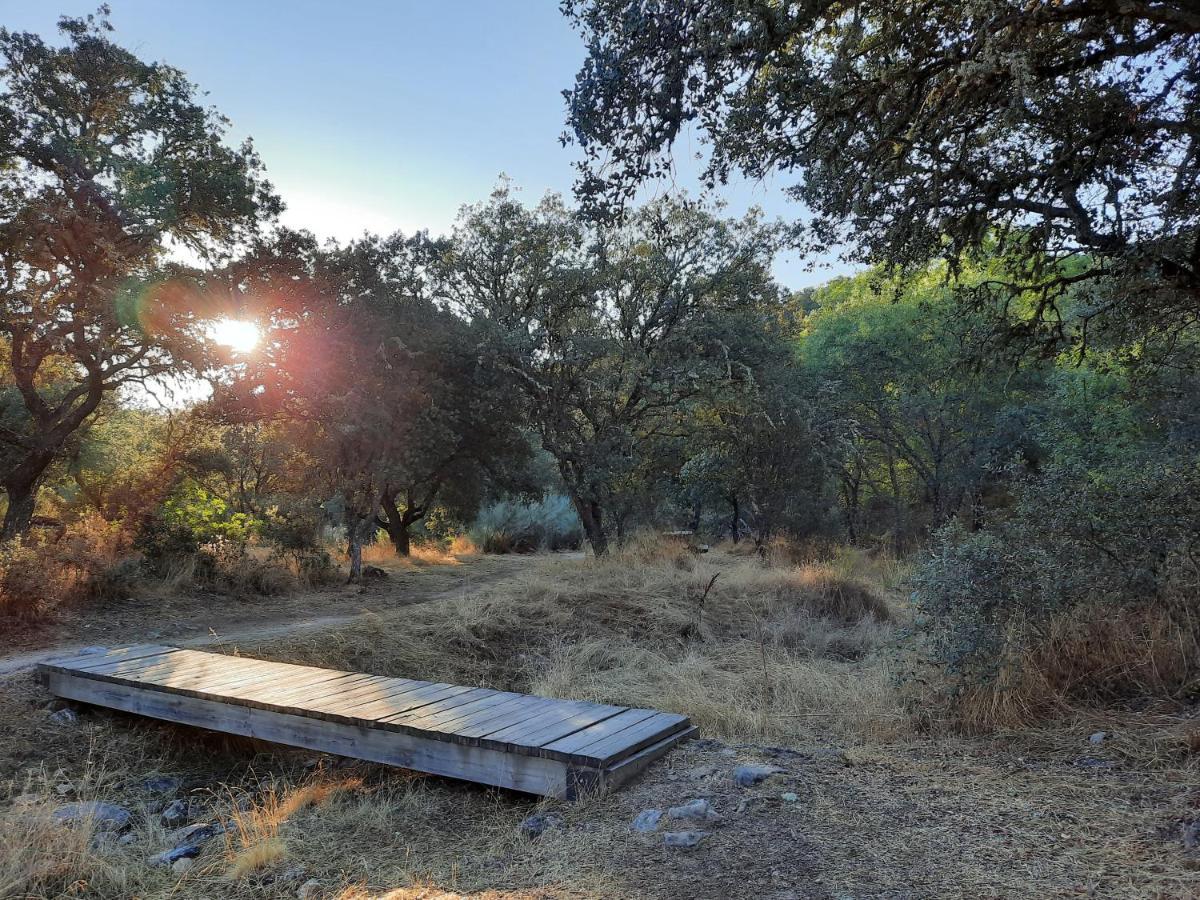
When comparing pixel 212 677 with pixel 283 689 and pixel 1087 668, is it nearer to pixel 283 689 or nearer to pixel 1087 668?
pixel 283 689

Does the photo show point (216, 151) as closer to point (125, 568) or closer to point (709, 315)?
point (125, 568)

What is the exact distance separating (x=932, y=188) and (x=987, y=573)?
309cm

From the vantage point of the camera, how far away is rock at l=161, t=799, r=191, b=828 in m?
4.86

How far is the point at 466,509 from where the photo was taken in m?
20.8

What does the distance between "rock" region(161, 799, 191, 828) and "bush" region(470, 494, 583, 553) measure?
768 inches

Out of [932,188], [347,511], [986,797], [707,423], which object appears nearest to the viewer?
[986,797]

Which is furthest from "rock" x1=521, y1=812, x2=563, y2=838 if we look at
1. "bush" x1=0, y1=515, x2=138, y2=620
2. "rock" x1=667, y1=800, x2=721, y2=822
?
"bush" x1=0, y1=515, x2=138, y2=620

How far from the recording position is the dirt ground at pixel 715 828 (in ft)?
10.0

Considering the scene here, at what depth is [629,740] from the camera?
4484mm

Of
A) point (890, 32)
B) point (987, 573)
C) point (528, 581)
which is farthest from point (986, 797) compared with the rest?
point (528, 581)

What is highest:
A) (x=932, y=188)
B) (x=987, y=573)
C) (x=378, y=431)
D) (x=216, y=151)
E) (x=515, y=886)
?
(x=216, y=151)

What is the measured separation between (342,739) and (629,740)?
76.4 inches

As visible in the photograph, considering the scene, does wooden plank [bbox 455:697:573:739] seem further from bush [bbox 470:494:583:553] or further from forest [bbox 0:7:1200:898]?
bush [bbox 470:494:583:553]

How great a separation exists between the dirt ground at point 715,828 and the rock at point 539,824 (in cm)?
3
